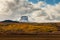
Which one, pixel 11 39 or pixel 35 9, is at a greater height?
pixel 35 9

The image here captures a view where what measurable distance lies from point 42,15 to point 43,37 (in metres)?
0.18

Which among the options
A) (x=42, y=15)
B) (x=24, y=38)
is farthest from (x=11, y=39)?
(x=42, y=15)

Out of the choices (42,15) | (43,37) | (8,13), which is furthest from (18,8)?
(43,37)

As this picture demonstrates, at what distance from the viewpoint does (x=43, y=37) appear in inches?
61.0

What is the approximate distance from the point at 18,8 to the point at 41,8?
0.62 feet

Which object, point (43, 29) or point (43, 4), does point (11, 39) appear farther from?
point (43, 4)

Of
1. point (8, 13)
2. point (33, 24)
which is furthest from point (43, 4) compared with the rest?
point (8, 13)

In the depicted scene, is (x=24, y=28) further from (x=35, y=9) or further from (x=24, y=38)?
(x=35, y=9)

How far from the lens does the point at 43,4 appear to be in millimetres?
1595

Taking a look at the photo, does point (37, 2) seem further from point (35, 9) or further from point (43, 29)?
point (43, 29)

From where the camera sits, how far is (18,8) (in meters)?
1.59

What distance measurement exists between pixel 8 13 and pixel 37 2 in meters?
0.25

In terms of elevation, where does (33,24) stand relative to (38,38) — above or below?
above

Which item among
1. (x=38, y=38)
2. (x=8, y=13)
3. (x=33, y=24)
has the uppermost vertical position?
(x=8, y=13)
